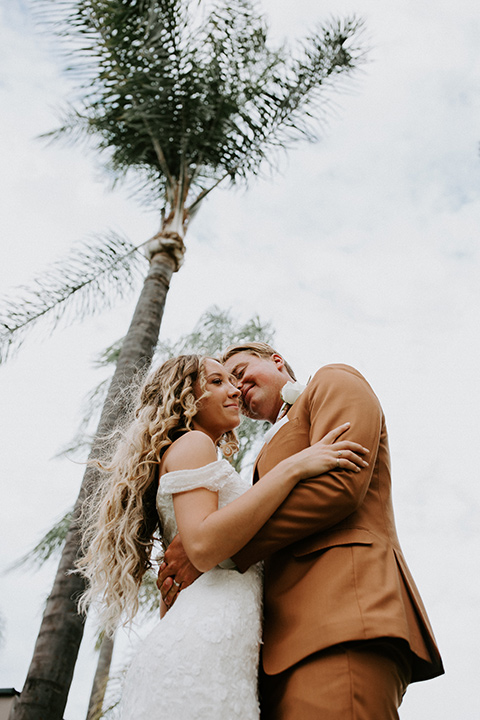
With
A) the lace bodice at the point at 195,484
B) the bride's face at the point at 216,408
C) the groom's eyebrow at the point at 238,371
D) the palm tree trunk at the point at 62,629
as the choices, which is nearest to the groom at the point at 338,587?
the lace bodice at the point at 195,484

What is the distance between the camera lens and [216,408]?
9.91ft

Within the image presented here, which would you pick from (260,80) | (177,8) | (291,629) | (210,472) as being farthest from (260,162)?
(291,629)

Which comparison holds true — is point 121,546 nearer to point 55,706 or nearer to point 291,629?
point 291,629

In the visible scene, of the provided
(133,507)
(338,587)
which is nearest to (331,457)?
(338,587)

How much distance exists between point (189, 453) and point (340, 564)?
795mm

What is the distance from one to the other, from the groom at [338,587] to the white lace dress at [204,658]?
72 mm

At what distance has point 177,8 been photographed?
7.62 m

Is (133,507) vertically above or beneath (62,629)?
above

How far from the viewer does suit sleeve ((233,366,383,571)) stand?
6.92ft

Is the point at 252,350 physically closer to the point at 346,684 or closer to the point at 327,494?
the point at 327,494

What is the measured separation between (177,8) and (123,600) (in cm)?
724

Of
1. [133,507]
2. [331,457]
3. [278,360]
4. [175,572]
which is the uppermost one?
[278,360]

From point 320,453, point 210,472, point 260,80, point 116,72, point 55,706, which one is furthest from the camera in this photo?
point 260,80

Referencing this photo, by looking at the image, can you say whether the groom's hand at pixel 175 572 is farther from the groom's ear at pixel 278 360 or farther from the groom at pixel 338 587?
the groom's ear at pixel 278 360
